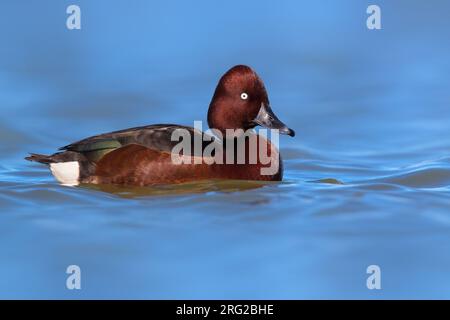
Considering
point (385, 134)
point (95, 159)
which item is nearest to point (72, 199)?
point (95, 159)

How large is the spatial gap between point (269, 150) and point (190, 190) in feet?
3.04

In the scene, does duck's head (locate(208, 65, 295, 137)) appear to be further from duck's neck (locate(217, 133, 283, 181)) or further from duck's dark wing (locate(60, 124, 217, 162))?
duck's dark wing (locate(60, 124, 217, 162))

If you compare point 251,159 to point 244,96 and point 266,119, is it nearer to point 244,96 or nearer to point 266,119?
point 266,119

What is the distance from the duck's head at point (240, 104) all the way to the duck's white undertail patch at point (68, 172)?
4.42 ft

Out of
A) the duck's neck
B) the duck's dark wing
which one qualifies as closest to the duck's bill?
the duck's neck

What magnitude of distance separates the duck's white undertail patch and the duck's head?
4.42 ft

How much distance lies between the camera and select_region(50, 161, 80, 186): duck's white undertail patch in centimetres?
1024

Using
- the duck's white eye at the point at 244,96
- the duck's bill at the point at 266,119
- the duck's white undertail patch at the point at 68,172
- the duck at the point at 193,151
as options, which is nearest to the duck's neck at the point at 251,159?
the duck at the point at 193,151

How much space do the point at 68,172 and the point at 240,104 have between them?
5.62 feet

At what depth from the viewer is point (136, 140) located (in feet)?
Result: 33.1

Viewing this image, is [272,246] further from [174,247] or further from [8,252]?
[8,252]

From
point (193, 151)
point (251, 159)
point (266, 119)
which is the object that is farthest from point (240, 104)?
point (193, 151)

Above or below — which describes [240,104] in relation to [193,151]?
above

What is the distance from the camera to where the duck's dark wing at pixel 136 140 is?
394 inches
